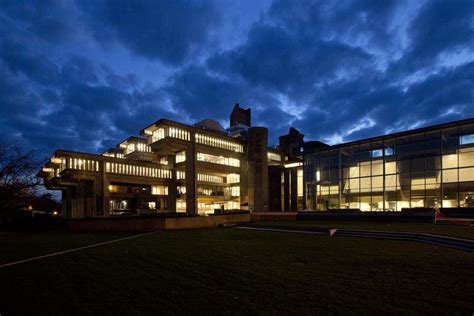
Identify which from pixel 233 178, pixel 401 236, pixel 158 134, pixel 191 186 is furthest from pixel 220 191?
pixel 401 236

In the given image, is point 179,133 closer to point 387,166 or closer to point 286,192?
point 286,192

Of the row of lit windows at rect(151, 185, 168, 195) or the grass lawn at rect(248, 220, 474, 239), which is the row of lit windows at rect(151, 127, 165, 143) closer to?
the row of lit windows at rect(151, 185, 168, 195)

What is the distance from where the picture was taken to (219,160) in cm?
6644

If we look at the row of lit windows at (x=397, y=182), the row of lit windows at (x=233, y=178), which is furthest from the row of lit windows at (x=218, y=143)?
the row of lit windows at (x=397, y=182)

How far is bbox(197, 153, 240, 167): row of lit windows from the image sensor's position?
64500 millimetres

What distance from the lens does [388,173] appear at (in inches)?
1663

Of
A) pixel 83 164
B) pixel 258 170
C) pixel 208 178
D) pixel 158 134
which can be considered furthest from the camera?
pixel 208 178

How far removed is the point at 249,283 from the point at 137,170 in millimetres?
61786

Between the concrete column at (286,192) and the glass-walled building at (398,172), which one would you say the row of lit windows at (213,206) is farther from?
the glass-walled building at (398,172)

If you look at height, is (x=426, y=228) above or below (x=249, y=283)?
below

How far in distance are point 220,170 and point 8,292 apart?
5866 cm

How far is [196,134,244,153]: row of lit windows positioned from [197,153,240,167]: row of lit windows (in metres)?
2.51

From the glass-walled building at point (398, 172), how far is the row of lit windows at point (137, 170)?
3307 centimetres

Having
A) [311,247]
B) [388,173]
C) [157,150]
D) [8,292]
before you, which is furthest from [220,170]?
[8,292]
